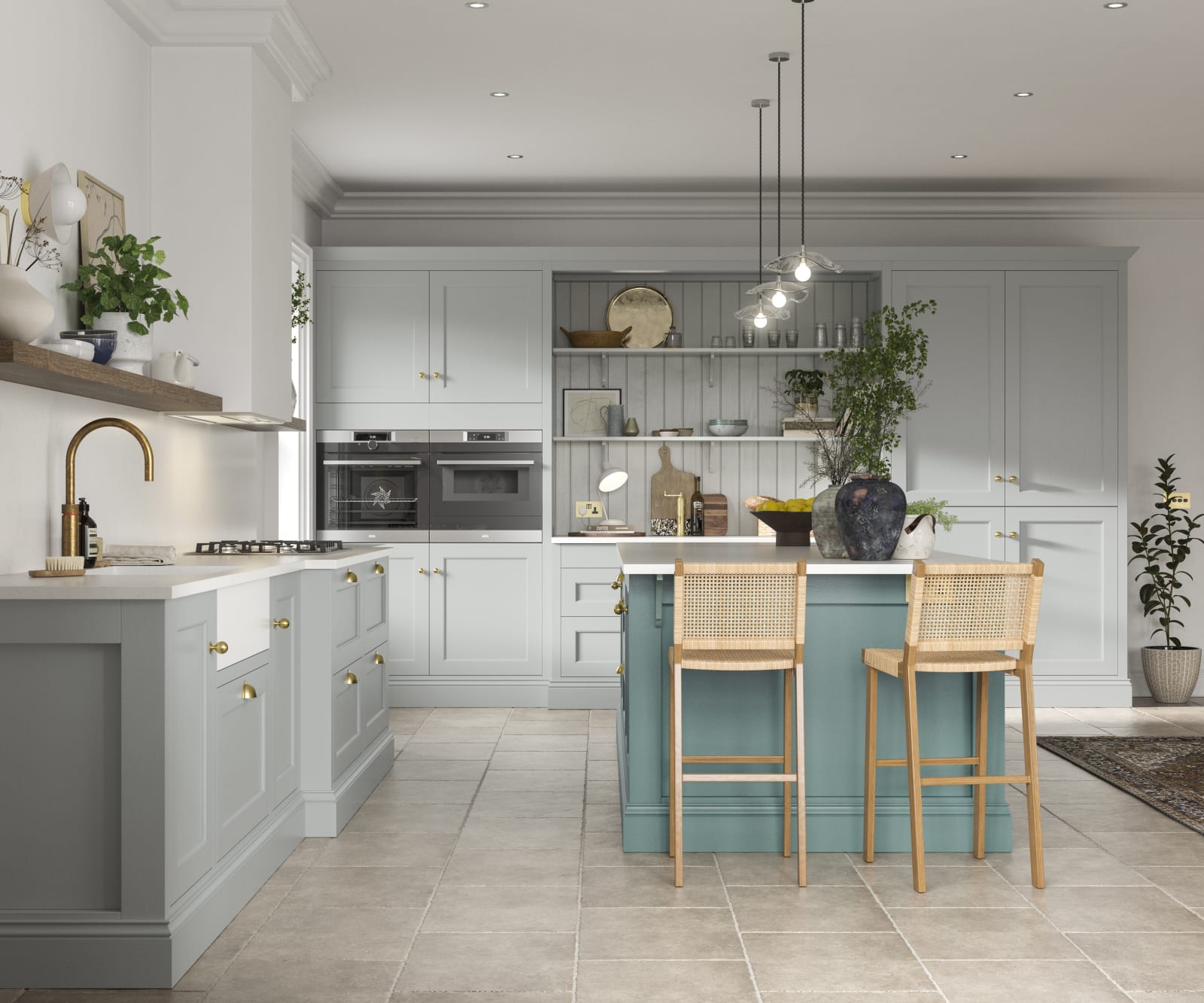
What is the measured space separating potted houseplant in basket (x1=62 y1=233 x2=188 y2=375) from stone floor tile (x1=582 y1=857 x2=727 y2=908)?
195cm

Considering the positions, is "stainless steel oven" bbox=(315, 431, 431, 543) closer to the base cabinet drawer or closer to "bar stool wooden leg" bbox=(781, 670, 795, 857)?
the base cabinet drawer

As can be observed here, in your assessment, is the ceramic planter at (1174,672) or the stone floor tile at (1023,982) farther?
the ceramic planter at (1174,672)

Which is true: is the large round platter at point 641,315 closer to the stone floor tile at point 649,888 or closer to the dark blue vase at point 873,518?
the dark blue vase at point 873,518

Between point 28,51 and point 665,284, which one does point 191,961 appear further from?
point 665,284

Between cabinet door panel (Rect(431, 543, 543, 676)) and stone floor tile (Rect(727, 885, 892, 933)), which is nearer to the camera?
stone floor tile (Rect(727, 885, 892, 933))

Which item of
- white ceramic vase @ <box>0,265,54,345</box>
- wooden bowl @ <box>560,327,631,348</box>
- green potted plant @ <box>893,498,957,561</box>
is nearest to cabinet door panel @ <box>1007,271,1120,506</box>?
wooden bowl @ <box>560,327,631,348</box>

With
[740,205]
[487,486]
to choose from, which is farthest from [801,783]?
[740,205]

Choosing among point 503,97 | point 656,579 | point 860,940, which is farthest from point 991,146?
point 860,940

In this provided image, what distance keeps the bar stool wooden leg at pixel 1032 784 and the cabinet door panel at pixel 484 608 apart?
3327mm

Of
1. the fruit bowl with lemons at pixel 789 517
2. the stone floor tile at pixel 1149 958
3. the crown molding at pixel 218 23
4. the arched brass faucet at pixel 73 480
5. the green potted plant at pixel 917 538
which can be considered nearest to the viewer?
the stone floor tile at pixel 1149 958

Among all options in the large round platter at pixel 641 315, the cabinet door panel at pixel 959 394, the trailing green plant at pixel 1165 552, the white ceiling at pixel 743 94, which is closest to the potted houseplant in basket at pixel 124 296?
the white ceiling at pixel 743 94

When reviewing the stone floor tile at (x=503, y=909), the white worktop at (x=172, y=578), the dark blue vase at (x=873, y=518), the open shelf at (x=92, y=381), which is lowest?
the stone floor tile at (x=503, y=909)

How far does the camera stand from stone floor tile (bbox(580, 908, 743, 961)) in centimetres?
280

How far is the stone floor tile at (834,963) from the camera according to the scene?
2.61 metres
